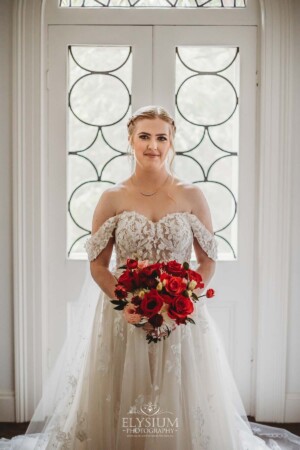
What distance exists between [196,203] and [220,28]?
139 cm

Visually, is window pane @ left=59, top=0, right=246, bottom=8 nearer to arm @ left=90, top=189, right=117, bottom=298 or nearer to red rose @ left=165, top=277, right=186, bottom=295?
arm @ left=90, top=189, right=117, bottom=298

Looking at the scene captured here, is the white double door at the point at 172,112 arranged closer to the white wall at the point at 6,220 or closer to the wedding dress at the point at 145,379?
the white wall at the point at 6,220

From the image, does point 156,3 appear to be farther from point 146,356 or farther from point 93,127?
point 146,356

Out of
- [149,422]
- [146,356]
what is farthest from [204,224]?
[149,422]

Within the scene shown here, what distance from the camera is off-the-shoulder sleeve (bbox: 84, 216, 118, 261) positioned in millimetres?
2277

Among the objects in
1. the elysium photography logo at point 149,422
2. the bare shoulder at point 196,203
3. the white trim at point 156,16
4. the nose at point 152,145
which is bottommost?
the elysium photography logo at point 149,422

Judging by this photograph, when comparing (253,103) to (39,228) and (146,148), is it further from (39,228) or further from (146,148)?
(39,228)

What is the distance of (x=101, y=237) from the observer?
89.7 inches

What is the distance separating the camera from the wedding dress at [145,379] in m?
2.11

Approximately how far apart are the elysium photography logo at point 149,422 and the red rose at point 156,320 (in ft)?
1.63

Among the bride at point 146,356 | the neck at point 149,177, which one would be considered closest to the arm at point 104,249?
the bride at point 146,356

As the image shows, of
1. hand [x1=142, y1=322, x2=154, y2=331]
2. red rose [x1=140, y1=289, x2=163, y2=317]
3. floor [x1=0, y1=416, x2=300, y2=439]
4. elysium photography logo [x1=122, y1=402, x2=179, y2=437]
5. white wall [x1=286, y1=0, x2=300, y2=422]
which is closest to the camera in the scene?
red rose [x1=140, y1=289, x2=163, y2=317]

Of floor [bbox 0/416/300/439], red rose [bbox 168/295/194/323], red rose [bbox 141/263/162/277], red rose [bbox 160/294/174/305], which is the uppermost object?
red rose [bbox 141/263/162/277]

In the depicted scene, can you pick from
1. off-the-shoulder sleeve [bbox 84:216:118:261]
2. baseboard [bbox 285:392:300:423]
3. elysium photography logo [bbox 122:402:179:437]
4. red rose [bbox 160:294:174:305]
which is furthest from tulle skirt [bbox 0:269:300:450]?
baseboard [bbox 285:392:300:423]
